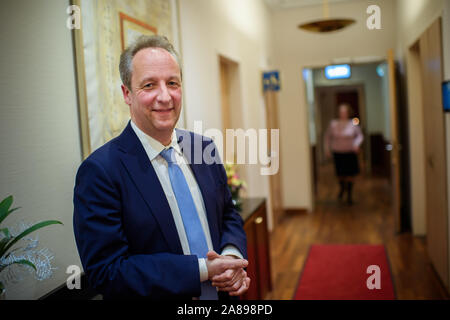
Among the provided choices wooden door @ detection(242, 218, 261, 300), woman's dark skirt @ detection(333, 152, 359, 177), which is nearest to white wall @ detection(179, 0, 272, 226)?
wooden door @ detection(242, 218, 261, 300)

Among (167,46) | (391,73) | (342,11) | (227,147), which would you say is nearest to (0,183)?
(167,46)

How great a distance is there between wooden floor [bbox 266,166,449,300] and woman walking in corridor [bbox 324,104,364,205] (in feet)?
1.74

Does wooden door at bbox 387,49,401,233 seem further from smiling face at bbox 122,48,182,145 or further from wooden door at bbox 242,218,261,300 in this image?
smiling face at bbox 122,48,182,145

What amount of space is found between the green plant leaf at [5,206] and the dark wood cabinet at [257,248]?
5.73 ft

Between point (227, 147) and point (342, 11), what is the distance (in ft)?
10.9

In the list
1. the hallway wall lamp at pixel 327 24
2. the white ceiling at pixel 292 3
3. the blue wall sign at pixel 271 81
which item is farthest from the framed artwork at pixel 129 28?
the white ceiling at pixel 292 3

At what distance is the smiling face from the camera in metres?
1.21

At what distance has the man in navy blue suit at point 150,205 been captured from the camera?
1.15 m

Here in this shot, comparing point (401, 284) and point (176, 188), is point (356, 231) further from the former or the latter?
point (176, 188)

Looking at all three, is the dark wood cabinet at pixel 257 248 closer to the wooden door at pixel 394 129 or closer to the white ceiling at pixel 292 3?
the wooden door at pixel 394 129

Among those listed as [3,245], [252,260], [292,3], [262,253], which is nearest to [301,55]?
[292,3]

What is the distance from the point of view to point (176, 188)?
52.4 inches

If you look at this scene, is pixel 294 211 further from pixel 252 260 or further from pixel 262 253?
pixel 252 260

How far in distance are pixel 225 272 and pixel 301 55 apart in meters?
5.60
